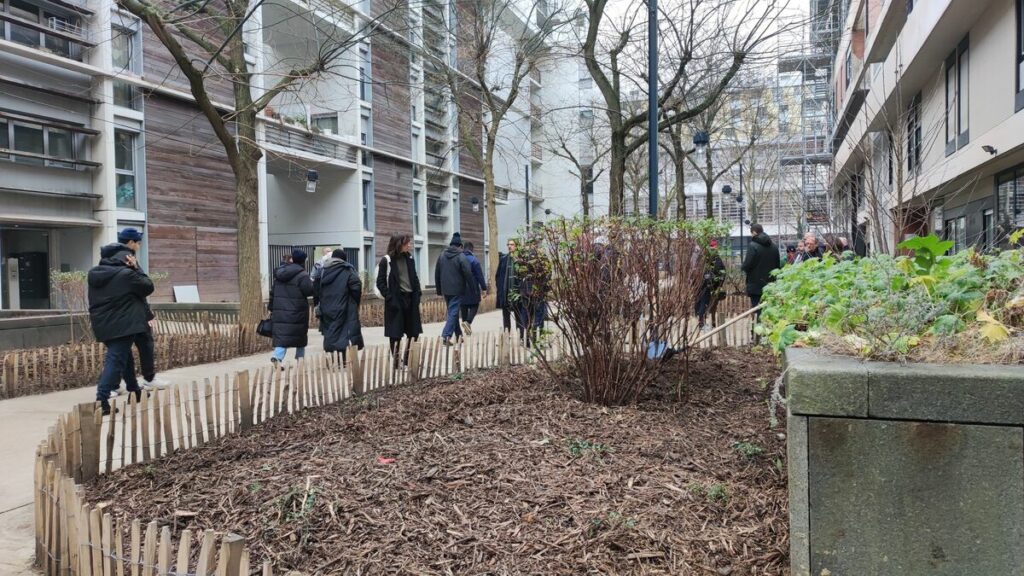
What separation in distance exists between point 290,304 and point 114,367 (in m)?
2.26

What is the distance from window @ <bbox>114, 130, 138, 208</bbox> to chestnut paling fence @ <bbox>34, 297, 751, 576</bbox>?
1501 centimetres

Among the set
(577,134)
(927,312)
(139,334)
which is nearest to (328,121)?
(577,134)

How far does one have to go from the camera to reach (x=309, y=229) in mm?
30828

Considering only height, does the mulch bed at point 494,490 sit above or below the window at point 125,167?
below

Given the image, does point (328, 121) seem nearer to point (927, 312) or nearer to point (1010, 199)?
point (1010, 199)

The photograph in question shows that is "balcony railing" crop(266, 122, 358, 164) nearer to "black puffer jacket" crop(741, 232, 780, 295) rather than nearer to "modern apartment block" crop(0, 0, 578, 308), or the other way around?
"modern apartment block" crop(0, 0, 578, 308)

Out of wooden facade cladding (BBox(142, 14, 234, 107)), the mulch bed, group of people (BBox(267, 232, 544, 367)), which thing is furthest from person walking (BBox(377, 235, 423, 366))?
wooden facade cladding (BBox(142, 14, 234, 107))

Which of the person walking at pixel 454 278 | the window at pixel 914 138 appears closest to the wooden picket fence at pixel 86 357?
the person walking at pixel 454 278

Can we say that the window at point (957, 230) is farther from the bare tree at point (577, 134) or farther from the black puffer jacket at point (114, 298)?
the black puffer jacket at point (114, 298)

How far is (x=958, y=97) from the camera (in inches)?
691

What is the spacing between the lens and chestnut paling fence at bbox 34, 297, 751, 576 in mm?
2754

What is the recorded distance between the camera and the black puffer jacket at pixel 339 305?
347 inches

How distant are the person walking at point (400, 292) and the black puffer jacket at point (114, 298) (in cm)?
298

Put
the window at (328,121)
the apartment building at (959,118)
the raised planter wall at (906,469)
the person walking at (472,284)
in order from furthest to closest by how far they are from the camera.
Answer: the window at (328,121)
the apartment building at (959,118)
the person walking at (472,284)
the raised planter wall at (906,469)
